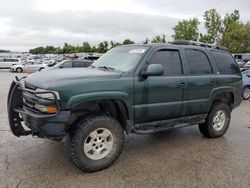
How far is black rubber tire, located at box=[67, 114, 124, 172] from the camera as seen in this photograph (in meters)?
3.85

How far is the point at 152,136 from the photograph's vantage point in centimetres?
587

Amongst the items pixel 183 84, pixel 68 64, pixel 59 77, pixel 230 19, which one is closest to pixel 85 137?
pixel 59 77

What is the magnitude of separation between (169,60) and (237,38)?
55.1 meters

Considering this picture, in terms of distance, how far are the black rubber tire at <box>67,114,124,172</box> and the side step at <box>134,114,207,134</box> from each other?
46 centimetres

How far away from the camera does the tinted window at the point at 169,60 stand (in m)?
4.76

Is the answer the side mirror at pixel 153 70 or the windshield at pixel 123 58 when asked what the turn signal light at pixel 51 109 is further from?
the side mirror at pixel 153 70

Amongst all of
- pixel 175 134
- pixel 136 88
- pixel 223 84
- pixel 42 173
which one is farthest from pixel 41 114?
pixel 223 84

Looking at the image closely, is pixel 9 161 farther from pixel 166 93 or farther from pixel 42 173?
pixel 166 93

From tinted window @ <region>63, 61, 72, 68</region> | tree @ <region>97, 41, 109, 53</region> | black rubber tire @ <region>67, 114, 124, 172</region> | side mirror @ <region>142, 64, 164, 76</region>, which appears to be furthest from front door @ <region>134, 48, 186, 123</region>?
tree @ <region>97, 41, 109, 53</region>

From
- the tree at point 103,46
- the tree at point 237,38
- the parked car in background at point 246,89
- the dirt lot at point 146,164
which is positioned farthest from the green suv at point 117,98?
the tree at point 103,46

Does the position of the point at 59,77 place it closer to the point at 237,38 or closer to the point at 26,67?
the point at 26,67

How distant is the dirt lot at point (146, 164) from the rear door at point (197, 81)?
77 cm

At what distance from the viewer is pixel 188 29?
5744 cm

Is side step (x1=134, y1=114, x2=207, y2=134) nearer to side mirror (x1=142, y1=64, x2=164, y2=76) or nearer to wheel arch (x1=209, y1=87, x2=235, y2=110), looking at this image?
wheel arch (x1=209, y1=87, x2=235, y2=110)
